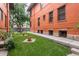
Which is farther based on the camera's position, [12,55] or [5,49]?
[5,49]

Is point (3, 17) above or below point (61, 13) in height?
below

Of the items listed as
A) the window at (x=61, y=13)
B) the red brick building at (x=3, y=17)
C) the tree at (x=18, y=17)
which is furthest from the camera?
the tree at (x=18, y=17)

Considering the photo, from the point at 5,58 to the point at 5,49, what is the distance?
4.23 ft

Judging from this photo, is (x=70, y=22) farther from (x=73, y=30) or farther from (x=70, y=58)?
(x=70, y=58)

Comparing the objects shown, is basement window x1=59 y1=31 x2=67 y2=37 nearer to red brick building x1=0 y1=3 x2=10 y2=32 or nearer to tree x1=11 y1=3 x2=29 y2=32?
red brick building x1=0 y1=3 x2=10 y2=32

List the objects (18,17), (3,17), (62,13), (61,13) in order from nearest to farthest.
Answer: (62,13) → (61,13) → (3,17) → (18,17)

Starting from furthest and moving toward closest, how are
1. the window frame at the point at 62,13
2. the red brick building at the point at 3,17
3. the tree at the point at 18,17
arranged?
the tree at the point at 18,17 < the red brick building at the point at 3,17 < the window frame at the point at 62,13

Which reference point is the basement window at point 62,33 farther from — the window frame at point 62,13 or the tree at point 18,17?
the tree at point 18,17

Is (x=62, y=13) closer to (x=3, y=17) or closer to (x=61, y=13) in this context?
(x=61, y=13)

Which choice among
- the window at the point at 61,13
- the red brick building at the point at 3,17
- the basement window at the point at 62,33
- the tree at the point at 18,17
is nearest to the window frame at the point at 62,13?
the window at the point at 61,13

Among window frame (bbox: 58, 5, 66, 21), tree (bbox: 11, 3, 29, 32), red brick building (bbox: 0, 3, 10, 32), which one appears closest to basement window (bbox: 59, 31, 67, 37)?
window frame (bbox: 58, 5, 66, 21)

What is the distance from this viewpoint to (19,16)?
50.8ft

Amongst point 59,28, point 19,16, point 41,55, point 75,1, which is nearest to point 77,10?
point 75,1

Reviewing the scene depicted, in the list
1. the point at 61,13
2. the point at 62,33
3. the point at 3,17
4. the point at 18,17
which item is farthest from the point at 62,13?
the point at 18,17
